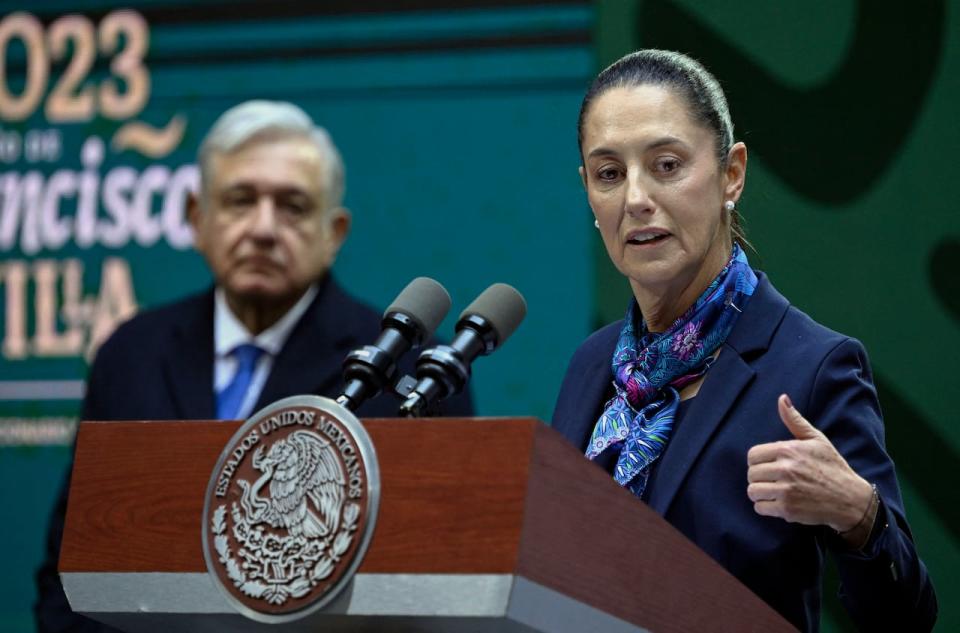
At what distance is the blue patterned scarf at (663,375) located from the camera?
6.85ft

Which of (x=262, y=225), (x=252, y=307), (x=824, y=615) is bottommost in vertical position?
(x=824, y=615)

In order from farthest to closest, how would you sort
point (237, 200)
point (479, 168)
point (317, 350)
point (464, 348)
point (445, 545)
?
point (479, 168), point (237, 200), point (317, 350), point (464, 348), point (445, 545)

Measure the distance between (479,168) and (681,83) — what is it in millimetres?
1752

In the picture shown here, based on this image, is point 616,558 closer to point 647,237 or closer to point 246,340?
point 647,237

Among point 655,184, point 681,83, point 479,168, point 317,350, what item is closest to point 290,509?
point 655,184

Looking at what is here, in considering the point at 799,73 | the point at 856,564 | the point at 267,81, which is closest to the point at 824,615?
the point at 799,73

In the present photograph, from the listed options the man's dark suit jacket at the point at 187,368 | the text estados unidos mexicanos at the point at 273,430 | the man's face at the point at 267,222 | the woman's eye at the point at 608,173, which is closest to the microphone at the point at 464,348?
the text estados unidos mexicanos at the point at 273,430

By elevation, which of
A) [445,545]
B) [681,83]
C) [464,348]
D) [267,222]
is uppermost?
[681,83]

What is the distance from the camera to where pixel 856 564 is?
1.88 metres

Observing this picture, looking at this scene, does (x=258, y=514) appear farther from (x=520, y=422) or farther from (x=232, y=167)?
(x=232, y=167)

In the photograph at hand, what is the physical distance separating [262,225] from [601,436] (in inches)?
63.8

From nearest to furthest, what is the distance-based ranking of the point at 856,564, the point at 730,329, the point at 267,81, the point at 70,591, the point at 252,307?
1. the point at 70,591
2. the point at 856,564
3. the point at 730,329
4. the point at 252,307
5. the point at 267,81

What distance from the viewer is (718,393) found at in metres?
2.04

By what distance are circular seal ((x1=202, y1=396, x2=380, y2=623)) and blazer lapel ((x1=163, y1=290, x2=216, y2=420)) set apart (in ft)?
5.60
